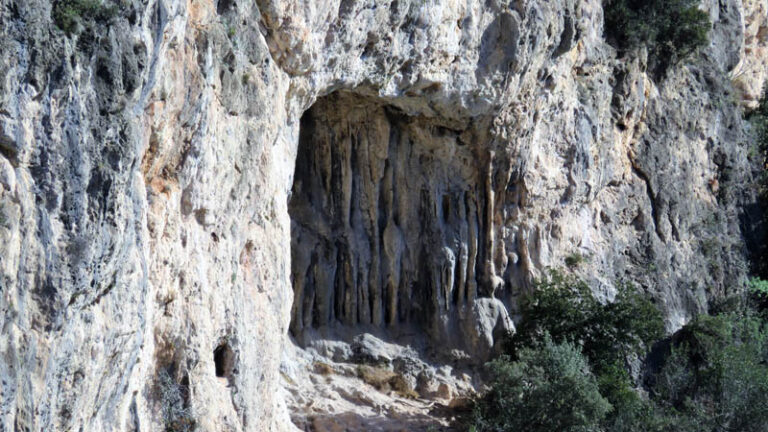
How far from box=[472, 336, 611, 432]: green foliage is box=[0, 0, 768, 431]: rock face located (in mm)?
2347

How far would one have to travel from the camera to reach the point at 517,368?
20328mm

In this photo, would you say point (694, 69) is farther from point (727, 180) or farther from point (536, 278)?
point (536, 278)

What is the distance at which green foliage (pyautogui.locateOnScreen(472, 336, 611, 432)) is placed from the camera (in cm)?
1983

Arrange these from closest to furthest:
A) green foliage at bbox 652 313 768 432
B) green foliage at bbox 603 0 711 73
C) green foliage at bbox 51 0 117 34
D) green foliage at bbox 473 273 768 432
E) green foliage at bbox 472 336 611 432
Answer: green foliage at bbox 51 0 117 34, green foliage at bbox 472 336 611 432, green foliage at bbox 473 273 768 432, green foliage at bbox 652 313 768 432, green foliage at bbox 603 0 711 73

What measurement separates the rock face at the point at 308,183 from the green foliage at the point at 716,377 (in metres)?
1.56

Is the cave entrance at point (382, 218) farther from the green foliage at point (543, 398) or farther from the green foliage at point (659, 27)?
the green foliage at point (659, 27)

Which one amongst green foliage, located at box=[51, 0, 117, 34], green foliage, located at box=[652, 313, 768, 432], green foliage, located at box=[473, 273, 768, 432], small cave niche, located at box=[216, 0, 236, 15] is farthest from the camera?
green foliage, located at box=[652, 313, 768, 432]

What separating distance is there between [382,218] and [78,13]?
454 inches

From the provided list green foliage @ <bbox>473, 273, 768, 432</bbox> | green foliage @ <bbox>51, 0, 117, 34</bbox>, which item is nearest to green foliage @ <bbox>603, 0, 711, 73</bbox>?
green foliage @ <bbox>473, 273, 768, 432</bbox>

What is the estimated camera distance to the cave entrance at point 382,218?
2136cm

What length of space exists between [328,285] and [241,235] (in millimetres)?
6281

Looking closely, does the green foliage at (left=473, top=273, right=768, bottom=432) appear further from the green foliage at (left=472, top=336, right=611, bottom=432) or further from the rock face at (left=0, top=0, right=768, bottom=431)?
the rock face at (left=0, top=0, right=768, bottom=431)

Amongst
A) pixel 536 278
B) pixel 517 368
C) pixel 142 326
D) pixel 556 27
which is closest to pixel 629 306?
pixel 536 278

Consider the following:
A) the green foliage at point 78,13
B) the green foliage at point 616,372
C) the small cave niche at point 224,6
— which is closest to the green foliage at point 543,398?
the green foliage at point 616,372
